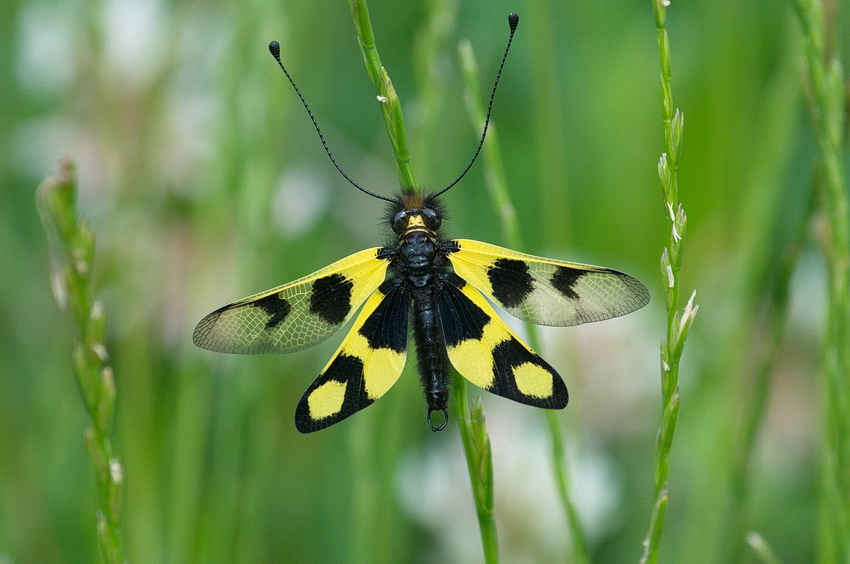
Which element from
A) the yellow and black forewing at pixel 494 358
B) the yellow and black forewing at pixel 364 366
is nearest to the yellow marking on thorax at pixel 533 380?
the yellow and black forewing at pixel 494 358

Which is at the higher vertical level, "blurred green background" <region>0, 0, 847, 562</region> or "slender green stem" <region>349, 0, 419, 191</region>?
"slender green stem" <region>349, 0, 419, 191</region>

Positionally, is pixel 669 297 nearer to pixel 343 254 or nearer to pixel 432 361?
pixel 432 361

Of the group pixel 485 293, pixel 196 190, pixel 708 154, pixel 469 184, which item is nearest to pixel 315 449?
pixel 196 190

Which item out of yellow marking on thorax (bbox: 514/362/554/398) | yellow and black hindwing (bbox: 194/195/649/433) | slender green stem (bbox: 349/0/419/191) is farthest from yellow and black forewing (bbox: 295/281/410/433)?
slender green stem (bbox: 349/0/419/191)

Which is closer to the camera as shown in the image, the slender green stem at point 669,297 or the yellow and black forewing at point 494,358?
the slender green stem at point 669,297

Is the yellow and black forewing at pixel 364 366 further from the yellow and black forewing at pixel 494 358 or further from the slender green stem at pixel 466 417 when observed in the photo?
the slender green stem at pixel 466 417

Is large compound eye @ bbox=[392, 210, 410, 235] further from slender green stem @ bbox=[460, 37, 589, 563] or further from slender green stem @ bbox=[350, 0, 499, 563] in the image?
slender green stem @ bbox=[350, 0, 499, 563]

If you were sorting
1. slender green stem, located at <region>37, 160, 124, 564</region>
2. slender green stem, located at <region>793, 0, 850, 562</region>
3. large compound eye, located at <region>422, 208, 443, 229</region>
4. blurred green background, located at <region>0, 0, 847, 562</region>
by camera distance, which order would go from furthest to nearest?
blurred green background, located at <region>0, 0, 847, 562</region>, large compound eye, located at <region>422, 208, 443, 229</region>, slender green stem, located at <region>793, 0, 850, 562</region>, slender green stem, located at <region>37, 160, 124, 564</region>
